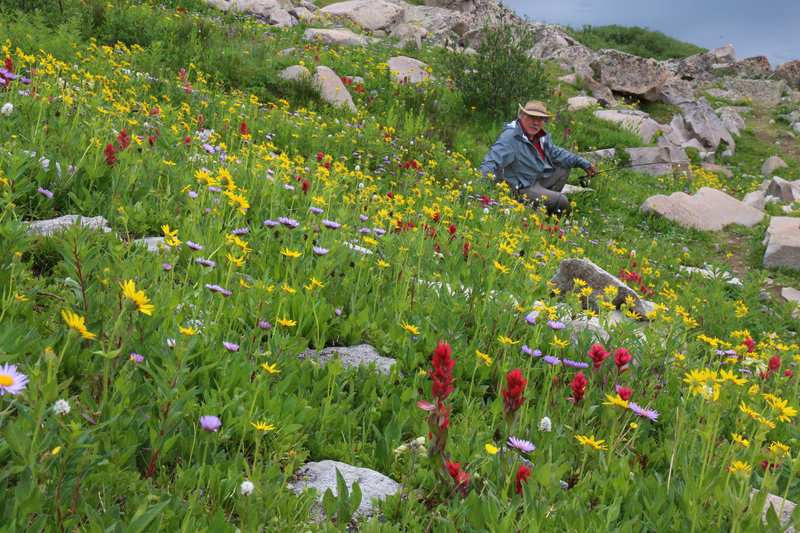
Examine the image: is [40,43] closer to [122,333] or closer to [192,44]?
[192,44]

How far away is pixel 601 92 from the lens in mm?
20359

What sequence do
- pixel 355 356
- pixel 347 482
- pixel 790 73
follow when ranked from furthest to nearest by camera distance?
pixel 790 73 < pixel 355 356 < pixel 347 482

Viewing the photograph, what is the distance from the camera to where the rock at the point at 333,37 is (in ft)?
56.3

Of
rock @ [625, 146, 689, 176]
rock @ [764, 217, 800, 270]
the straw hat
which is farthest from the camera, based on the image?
rock @ [625, 146, 689, 176]

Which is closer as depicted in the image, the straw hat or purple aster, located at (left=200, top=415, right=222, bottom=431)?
purple aster, located at (left=200, top=415, right=222, bottom=431)

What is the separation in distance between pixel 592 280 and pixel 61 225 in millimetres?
3996

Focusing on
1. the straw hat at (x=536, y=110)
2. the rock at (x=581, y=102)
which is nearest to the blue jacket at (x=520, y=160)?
the straw hat at (x=536, y=110)

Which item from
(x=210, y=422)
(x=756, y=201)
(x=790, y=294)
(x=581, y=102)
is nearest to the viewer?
(x=210, y=422)

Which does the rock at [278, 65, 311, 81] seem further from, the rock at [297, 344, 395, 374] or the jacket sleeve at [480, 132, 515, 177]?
the rock at [297, 344, 395, 374]

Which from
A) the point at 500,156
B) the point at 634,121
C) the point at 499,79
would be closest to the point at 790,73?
the point at 634,121

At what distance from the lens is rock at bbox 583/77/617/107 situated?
20.0 meters

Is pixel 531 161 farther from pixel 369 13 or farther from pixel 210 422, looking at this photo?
pixel 369 13

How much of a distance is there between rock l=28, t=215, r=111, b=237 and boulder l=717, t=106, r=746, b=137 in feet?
75.7

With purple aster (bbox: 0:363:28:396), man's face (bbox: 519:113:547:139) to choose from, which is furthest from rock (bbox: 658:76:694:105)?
purple aster (bbox: 0:363:28:396)
